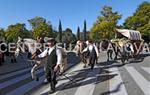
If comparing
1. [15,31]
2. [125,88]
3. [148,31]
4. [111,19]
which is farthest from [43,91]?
[15,31]

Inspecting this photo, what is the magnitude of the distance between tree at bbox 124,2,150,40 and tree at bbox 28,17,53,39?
2083cm

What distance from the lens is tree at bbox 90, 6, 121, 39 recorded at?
238 ft

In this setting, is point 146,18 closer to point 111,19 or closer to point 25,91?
point 111,19

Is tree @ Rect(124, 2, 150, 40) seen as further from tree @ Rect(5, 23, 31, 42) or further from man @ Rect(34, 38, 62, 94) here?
man @ Rect(34, 38, 62, 94)

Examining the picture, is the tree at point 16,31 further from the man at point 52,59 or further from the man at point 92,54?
the man at point 52,59

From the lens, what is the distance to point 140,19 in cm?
8412

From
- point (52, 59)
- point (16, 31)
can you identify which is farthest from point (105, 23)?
point (52, 59)

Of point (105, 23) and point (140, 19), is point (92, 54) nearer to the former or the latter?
point (105, 23)

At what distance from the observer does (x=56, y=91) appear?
10203 mm

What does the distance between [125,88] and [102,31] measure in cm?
6473

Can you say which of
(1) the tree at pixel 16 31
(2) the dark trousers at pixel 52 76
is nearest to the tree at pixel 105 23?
(1) the tree at pixel 16 31

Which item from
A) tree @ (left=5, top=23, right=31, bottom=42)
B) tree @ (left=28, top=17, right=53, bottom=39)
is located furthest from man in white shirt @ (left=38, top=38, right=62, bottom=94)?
tree @ (left=5, top=23, right=31, bottom=42)

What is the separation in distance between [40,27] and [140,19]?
2679 cm

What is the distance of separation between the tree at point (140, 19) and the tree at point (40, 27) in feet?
68.3
